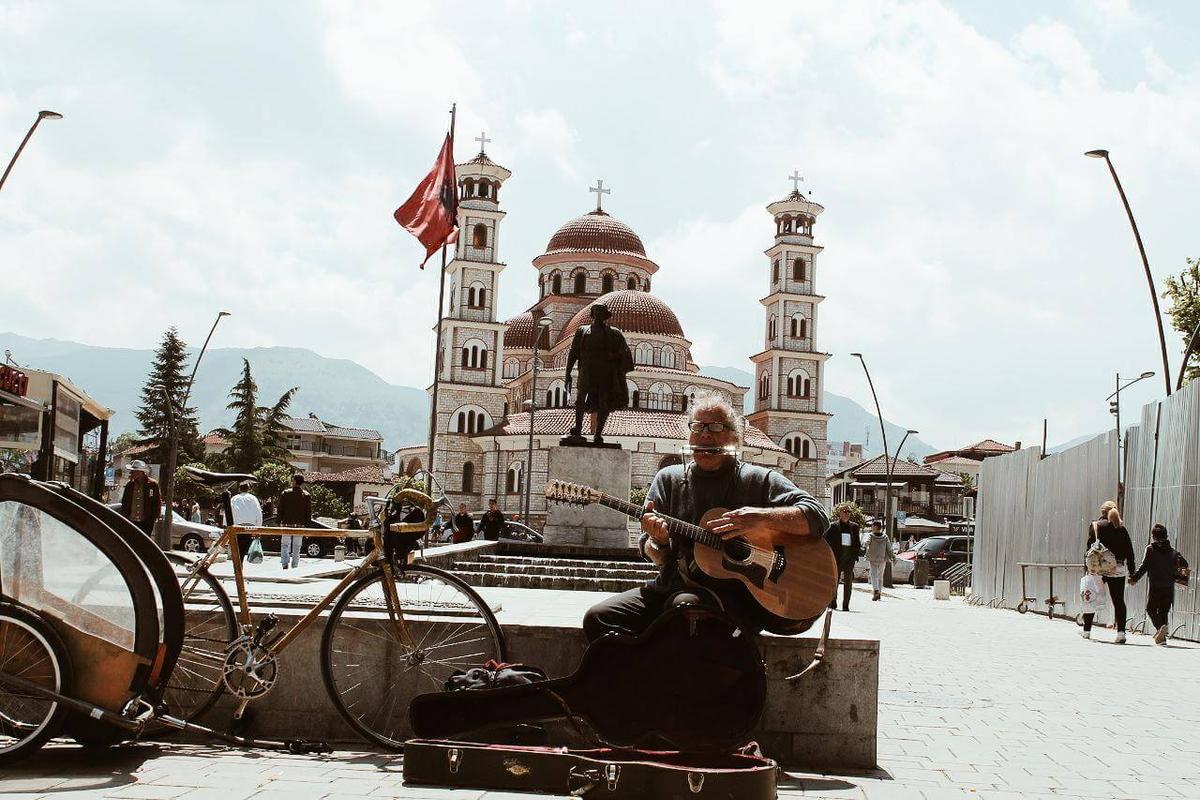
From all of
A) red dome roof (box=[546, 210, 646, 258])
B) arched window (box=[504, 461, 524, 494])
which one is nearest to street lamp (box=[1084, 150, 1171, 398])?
arched window (box=[504, 461, 524, 494])

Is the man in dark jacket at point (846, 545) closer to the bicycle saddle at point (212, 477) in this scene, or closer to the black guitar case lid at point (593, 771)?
the bicycle saddle at point (212, 477)

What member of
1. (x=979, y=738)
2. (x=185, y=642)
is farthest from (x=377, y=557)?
(x=979, y=738)

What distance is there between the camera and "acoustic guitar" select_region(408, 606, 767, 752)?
475 cm

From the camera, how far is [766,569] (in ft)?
16.1

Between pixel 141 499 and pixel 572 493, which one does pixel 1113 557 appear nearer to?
pixel 572 493

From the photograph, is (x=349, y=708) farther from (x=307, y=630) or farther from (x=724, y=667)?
(x=724, y=667)

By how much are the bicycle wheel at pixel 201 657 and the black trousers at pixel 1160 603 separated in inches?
494

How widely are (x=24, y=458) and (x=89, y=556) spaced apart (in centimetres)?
2568

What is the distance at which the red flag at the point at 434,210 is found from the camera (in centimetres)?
2761

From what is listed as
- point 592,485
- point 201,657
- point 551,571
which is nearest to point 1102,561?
point 592,485

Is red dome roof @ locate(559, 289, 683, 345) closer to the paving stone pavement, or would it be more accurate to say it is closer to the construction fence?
the construction fence

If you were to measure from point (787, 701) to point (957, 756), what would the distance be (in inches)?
41.7

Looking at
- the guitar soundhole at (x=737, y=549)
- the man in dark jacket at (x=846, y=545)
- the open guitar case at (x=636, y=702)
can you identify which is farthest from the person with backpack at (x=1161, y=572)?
the open guitar case at (x=636, y=702)

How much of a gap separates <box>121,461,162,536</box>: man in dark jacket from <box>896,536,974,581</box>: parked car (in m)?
25.2
